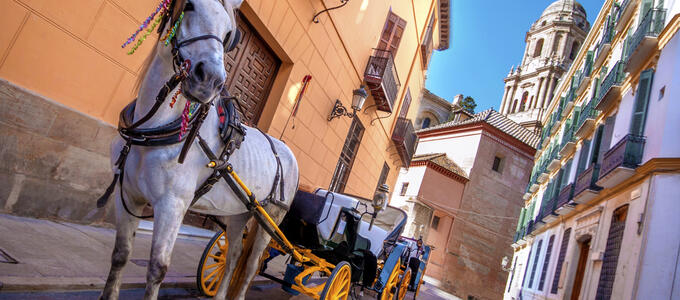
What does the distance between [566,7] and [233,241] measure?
4615 centimetres

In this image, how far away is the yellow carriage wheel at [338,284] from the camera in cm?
360

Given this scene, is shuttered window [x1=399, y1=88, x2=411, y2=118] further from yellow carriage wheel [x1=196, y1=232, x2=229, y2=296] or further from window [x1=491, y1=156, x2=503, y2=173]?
yellow carriage wheel [x1=196, y1=232, x2=229, y2=296]

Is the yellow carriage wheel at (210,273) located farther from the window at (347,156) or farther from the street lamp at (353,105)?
the window at (347,156)

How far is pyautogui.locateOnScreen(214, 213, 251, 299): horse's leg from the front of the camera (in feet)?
11.8

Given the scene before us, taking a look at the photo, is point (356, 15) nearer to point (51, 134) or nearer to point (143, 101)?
point (51, 134)

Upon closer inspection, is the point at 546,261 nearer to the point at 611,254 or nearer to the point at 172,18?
the point at 611,254

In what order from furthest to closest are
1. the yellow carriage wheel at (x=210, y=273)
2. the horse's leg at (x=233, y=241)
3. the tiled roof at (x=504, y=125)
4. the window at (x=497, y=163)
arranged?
the tiled roof at (x=504, y=125)
the window at (x=497, y=163)
the yellow carriage wheel at (x=210, y=273)
the horse's leg at (x=233, y=241)

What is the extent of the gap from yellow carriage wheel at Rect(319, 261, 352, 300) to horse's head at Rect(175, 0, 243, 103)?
85.1 inches

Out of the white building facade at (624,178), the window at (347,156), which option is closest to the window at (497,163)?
the white building facade at (624,178)

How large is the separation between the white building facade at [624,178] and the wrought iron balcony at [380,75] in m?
6.07

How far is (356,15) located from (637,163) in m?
7.34

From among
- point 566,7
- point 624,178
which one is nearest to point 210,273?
point 624,178


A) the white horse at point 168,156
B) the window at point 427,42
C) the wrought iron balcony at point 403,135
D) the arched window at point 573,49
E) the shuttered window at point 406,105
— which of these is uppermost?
the arched window at point 573,49

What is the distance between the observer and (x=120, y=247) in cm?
253
